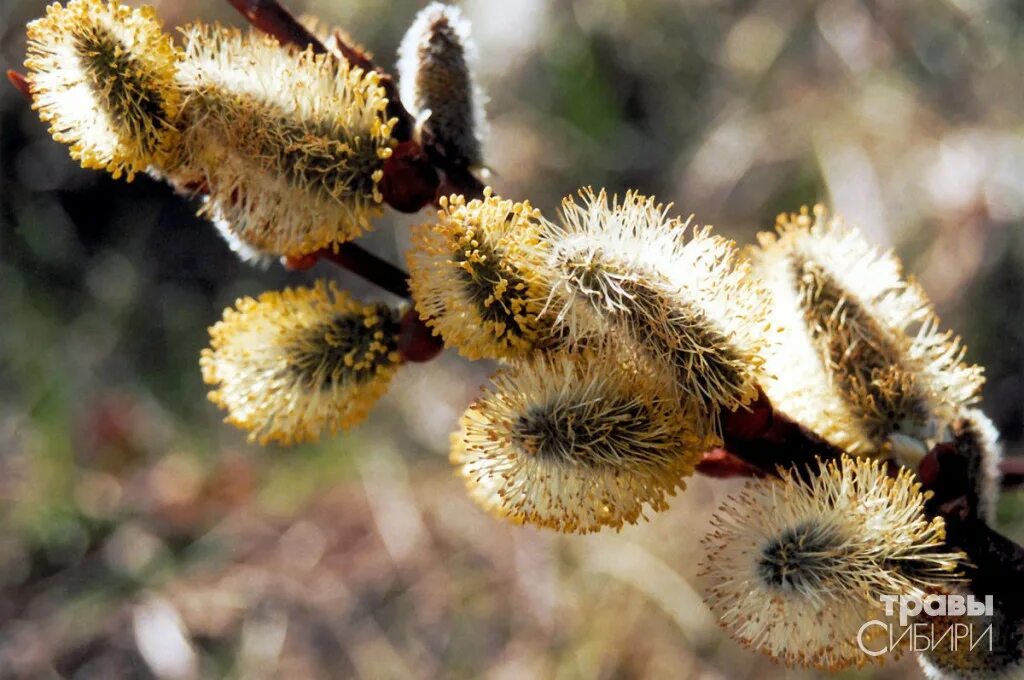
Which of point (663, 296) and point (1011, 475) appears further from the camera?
point (1011, 475)

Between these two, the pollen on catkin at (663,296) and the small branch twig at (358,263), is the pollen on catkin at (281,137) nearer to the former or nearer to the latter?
the small branch twig at (358,263)

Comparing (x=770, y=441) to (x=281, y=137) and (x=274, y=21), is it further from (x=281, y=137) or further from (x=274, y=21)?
(x=274, y=21)

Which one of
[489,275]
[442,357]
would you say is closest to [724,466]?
[489,275]

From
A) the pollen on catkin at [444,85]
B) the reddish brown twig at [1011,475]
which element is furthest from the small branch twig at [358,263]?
the reddish brown twig at [1011,475]

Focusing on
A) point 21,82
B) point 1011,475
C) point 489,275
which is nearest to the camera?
point 489,275

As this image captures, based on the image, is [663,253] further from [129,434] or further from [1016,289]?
[129,434]

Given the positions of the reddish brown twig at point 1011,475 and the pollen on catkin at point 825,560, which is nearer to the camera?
the pollen on catkin at point 825,560
